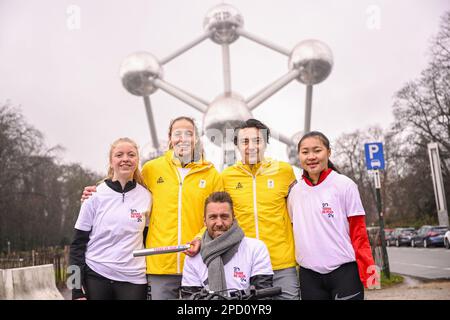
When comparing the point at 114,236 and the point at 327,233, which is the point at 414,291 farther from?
the point at 114,236

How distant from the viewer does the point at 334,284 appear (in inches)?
108

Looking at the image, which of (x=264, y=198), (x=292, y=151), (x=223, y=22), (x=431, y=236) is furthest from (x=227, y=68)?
(x=431, y=236)

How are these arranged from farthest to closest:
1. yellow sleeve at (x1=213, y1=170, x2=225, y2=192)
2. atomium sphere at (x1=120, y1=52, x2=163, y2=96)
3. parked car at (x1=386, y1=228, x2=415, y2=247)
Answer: parked car at (x1=386, y1=228, x2=415, y2=247), atomium sphere at (x1=120, y1=52, x2=163, y2=96), yellow sleeve at (x1=213, y1=170, x2=225, y2=192)

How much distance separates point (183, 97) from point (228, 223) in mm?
9693

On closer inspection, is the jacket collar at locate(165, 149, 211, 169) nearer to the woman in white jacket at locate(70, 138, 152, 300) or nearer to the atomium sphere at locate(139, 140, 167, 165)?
the woman in white jacket at locate(70, 138, 152, 300)

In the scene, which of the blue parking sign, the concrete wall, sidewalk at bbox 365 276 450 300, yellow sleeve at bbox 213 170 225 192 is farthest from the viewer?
the blue parking sign

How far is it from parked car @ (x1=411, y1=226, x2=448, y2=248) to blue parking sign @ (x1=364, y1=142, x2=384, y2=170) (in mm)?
12164

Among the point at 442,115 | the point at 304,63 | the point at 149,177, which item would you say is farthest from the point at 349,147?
the point at 149,177

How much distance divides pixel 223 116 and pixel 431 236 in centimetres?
1380

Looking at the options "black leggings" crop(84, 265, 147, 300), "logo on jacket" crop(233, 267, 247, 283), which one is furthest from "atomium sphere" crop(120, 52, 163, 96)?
"logo on jacket" crop(233, 267, 247, 283)

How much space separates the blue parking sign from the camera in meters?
8.45

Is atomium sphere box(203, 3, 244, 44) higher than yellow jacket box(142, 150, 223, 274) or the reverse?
higher

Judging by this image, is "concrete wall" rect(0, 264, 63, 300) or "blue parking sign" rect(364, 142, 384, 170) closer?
"concrete wall" rect(0, 264, 63, 300)
